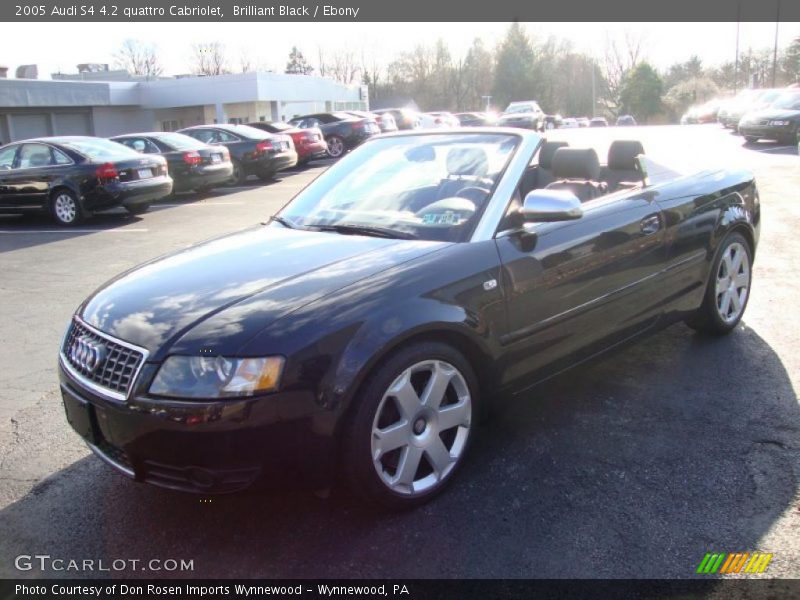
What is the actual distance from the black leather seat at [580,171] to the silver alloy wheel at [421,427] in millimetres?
1645

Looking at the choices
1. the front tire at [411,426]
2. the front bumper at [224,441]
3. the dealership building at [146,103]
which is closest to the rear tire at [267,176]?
the front tire at [411,426]

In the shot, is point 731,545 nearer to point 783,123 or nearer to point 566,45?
point 783,123

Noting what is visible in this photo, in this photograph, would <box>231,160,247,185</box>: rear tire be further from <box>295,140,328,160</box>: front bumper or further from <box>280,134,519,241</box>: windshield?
<box>280,134,519,241</box>: windshield

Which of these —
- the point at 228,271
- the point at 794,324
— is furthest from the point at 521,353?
the point at 794,324

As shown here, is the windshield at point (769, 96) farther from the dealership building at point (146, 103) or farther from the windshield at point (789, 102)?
the dealership building at point (146, 103)

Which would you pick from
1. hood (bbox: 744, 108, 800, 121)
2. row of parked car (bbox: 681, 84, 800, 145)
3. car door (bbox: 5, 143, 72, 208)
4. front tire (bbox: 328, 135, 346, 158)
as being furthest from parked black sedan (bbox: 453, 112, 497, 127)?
car door (bbox: 5, 143, 72, 208)

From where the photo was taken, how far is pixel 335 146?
74.1 ft

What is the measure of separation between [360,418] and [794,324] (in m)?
3.85

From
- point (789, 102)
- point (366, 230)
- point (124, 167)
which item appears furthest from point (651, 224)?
point (789, 102)

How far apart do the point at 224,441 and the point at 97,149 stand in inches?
430

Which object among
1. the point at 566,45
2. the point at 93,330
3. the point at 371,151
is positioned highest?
the point at 566,45

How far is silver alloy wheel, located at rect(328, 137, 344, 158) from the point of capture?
22.5 meters

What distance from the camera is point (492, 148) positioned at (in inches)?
150

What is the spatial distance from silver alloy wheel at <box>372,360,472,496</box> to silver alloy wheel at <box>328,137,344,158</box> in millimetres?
20118
